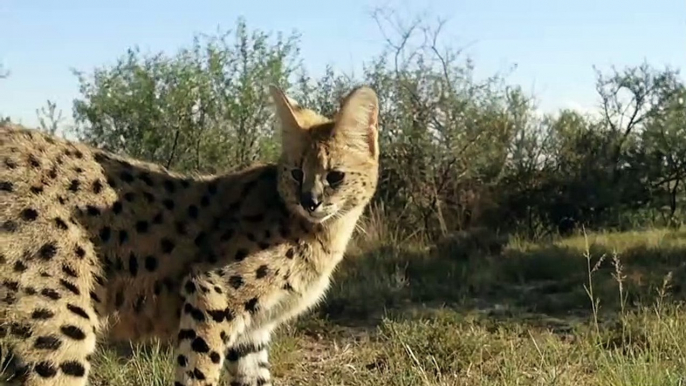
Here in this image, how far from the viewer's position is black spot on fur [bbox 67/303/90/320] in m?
4.28

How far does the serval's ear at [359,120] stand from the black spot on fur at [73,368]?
1636 mm

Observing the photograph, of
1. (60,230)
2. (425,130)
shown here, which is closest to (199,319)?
(60,230)

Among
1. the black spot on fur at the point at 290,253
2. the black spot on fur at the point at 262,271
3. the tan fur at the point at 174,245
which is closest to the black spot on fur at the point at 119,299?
the tan fur at the point at 174,245

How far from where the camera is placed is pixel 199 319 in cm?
453

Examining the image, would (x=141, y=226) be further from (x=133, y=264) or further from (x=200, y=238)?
(x=200, y=238)

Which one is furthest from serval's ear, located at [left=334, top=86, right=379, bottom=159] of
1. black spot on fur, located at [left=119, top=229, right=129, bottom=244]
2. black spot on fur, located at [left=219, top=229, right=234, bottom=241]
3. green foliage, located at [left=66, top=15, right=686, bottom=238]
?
green foliage, located at [left=66, top=15, right=686, bottom=238]

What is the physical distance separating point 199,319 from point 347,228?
985 mm

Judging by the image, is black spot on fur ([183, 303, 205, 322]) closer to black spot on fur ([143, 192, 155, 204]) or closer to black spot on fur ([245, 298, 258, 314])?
black spot on fur ([245, 298, 258, 314])

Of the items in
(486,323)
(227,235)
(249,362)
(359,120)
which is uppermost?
(359,120)

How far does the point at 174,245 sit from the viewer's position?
4.73 m

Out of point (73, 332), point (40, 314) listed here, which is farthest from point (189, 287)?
point (40, 314)

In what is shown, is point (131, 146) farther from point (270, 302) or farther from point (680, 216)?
point (270, 302)

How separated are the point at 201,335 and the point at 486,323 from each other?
3.56 meters

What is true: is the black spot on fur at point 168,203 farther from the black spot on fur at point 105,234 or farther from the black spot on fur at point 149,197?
the black spot on fur at point 105,234
